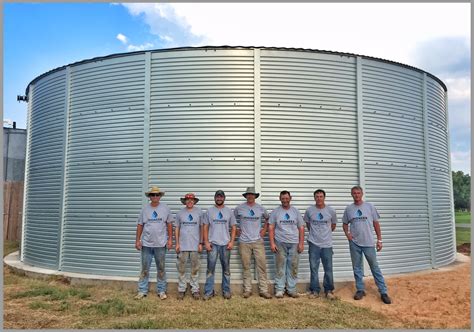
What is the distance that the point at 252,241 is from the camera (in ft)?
22.1

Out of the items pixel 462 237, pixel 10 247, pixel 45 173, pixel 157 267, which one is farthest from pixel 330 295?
A: pixel 462 237

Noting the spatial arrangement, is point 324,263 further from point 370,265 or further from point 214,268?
point 214,268

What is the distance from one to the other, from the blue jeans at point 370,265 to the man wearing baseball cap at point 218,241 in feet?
7.38

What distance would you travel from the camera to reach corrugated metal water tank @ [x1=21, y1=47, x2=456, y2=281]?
7.58 m

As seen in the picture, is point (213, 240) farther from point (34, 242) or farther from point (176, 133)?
point (34, 242)

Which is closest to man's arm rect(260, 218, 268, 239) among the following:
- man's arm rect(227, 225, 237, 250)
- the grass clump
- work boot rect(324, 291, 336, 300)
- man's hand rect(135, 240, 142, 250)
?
man's arm rect(227, 225, 237, 250)

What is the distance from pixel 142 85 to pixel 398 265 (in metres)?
6.89

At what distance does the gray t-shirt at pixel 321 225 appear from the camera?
262 inches

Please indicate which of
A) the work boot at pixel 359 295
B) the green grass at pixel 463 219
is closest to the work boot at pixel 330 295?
the work boot at pixel 359 295

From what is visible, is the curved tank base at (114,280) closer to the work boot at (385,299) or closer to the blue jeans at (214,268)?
the blue jeans at (214,268)

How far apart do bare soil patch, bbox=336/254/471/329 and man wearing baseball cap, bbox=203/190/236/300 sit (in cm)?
219

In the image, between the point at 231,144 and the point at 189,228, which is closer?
the point at 189,228

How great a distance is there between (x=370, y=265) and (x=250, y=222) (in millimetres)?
2303

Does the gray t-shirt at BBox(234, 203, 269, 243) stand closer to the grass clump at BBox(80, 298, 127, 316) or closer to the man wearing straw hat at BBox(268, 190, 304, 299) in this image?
the man wearing straw hat at BBox(268, 190, 304, 299)
